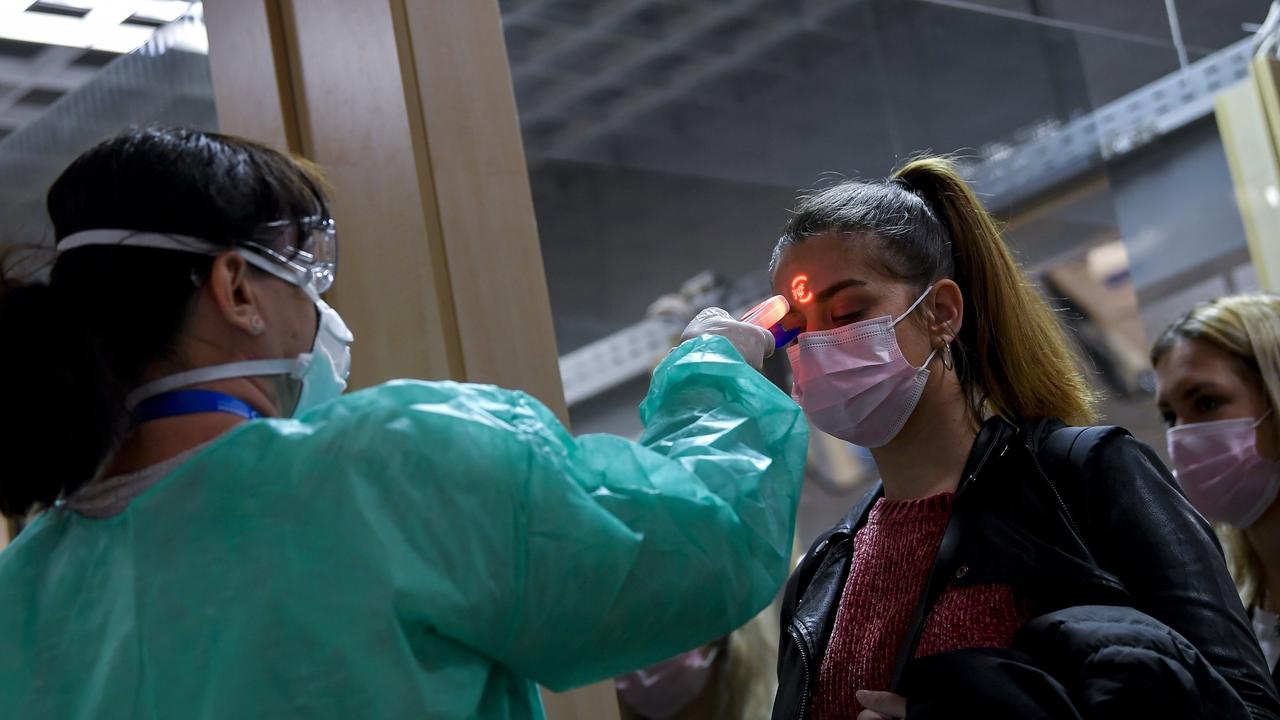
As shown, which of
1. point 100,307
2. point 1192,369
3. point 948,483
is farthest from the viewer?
point 1192,369

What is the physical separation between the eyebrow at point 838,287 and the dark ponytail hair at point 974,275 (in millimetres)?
49

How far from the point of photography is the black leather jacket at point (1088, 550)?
5.03 ft

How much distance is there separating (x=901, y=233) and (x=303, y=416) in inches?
38.8

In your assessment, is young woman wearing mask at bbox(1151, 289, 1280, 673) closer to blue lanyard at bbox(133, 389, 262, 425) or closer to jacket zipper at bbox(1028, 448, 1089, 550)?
jacket zipper at bbox(1028, 448, 1089, 550)

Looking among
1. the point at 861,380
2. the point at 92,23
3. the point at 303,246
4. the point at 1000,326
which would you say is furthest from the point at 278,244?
the point at 92,23

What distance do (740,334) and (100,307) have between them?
753 millimetres

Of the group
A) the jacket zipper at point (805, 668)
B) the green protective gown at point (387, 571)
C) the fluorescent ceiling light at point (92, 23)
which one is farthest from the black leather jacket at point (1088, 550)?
the fluorescent ceiling light at point (92, 23)

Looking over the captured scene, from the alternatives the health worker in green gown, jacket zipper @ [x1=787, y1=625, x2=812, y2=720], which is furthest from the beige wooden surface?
the health worker in green gown

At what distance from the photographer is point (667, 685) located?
302 centimetres

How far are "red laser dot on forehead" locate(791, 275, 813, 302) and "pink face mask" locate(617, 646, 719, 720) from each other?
1.21m

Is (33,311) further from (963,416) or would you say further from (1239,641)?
(1239,641)

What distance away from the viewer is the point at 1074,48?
11.7 ft

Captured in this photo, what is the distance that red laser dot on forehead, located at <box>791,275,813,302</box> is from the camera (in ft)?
6.41

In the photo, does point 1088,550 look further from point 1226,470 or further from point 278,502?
point 1226,470
